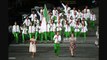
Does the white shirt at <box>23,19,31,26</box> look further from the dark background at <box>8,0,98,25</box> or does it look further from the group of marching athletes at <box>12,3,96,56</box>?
the dark background at <box>8,0,98,25</box>

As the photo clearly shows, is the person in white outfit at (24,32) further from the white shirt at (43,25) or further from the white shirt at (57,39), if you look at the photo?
the white shirt at (57,39)

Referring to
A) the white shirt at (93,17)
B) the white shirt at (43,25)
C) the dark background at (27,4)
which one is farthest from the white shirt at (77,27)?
the dark background at (27,4)

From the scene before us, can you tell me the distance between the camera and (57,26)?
9102 mm

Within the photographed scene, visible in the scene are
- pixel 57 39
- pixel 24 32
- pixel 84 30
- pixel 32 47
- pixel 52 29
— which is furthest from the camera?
pixel 84 30

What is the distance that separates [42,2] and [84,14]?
145cm

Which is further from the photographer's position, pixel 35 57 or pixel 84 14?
pixel 84 14

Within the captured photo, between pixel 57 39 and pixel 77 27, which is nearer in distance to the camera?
pixel 57 39

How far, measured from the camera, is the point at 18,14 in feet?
26.5

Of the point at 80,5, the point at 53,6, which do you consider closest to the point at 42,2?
the point at 53,6

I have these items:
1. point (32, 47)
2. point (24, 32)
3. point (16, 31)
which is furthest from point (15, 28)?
point (32, 47)

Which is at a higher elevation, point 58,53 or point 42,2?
point 42,2

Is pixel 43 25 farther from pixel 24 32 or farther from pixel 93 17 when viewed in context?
pixel 93 17
